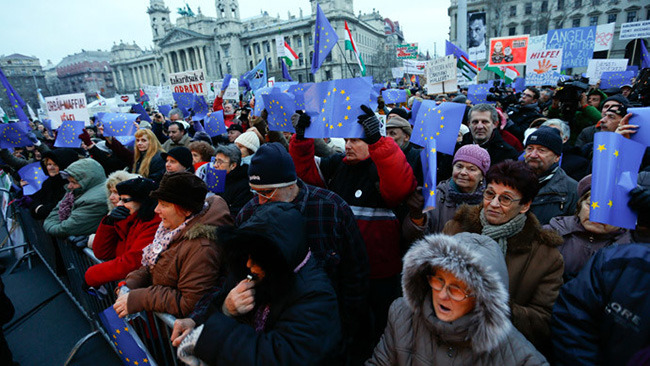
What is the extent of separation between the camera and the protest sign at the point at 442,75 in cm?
696

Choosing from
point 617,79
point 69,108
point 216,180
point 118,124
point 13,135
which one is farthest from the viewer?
point 617,79

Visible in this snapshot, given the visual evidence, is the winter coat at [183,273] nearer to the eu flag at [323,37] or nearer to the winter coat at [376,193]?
the winter coat at [376,193]

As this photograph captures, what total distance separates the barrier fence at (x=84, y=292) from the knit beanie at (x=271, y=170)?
95 cm

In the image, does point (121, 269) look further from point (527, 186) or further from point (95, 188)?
point (527, 186)

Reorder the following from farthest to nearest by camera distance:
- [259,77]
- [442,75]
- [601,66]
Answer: [259,77] < [601,66] < [442,75]

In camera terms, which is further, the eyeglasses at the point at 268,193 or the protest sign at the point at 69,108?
the protest sign at the point at 69,108

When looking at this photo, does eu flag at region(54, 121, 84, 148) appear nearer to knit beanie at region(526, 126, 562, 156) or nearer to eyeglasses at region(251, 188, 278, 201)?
eyeglasses at region(251, 188, 278, 201)

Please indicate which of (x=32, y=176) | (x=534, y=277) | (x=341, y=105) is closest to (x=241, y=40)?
(x=32, y=176)

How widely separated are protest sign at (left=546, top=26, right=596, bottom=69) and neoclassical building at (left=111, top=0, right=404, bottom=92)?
56010mm

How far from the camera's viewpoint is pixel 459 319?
4.64 feet

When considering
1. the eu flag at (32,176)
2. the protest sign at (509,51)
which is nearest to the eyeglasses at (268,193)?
the eu flag at (32,176)

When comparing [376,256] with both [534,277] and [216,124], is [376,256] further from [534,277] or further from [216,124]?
[216,124]

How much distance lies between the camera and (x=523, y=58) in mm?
10359

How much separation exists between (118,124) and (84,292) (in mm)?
3045
